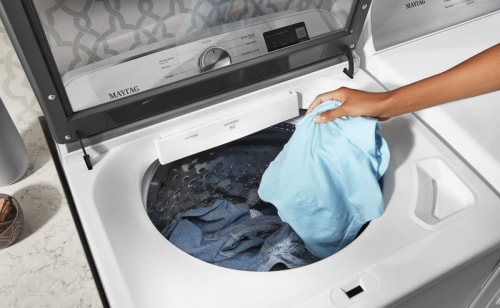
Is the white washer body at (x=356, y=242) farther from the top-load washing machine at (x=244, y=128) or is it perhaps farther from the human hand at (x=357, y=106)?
the human hand at (x=357, y=106)

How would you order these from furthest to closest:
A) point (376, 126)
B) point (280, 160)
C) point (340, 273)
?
point (280, 160) → point (376, 126) → point (340, 273)

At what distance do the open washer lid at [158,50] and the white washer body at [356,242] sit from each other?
7cm

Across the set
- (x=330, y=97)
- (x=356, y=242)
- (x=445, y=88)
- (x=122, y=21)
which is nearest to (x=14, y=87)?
(x=122, y=21)

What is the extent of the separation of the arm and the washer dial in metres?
0.25

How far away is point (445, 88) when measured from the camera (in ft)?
2.79

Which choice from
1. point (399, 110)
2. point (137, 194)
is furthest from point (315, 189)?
point (137, 194)

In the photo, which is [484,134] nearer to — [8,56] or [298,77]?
[298,77]

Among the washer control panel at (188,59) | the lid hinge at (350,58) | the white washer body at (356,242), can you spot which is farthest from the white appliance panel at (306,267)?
the lid hinge at (350,58)

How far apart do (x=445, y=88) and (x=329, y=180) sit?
297mm

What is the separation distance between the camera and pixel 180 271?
750 millimetres

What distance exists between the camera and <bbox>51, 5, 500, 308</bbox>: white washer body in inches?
28.3

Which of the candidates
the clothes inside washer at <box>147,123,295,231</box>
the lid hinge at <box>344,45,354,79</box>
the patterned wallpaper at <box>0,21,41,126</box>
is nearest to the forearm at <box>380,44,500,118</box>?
the lid hinge at <box>344,45,354,79</box>

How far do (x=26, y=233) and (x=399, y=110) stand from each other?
833 millimetres

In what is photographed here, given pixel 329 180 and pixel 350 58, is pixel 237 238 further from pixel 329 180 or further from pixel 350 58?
pixel 350 58
